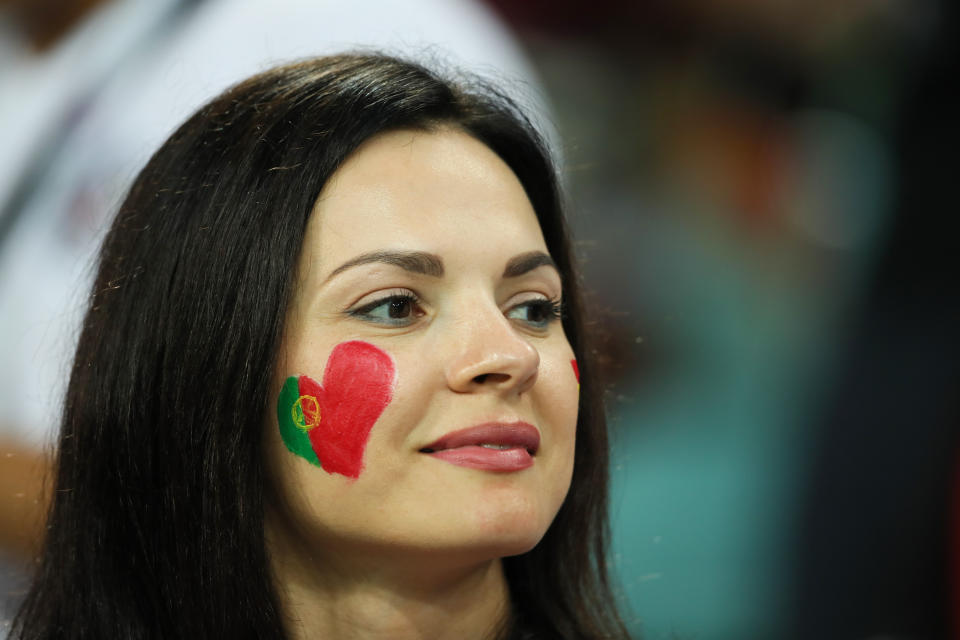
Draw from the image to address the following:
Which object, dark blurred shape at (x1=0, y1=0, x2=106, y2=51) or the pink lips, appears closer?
the pink lips

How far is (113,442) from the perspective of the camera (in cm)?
183

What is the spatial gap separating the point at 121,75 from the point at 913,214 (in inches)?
106

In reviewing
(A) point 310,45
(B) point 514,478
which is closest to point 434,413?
(B) point 514,478

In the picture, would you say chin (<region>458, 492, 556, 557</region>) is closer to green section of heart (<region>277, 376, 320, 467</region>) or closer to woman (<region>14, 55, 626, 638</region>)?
woman (<region>14, 55, 626, 638</region>)

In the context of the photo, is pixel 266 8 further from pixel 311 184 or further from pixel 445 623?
pixel 445 623

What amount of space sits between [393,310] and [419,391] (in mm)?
159

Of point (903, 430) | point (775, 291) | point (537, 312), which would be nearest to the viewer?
point (537, 312)

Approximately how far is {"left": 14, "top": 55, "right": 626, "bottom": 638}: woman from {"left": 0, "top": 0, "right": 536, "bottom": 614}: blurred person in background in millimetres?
918

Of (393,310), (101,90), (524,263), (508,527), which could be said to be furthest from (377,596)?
(101,90)

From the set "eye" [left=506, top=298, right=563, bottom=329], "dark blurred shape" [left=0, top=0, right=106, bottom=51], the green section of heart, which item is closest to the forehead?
"eye" [left=506, top=298, right=563, bottom=329]

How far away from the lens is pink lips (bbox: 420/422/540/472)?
1.69m

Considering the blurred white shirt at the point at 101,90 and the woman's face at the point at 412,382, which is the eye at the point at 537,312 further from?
the blurred white shirt at the point at 101,90

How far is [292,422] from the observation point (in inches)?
69.1

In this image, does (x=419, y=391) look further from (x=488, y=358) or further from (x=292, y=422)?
(x=292, y=422)
